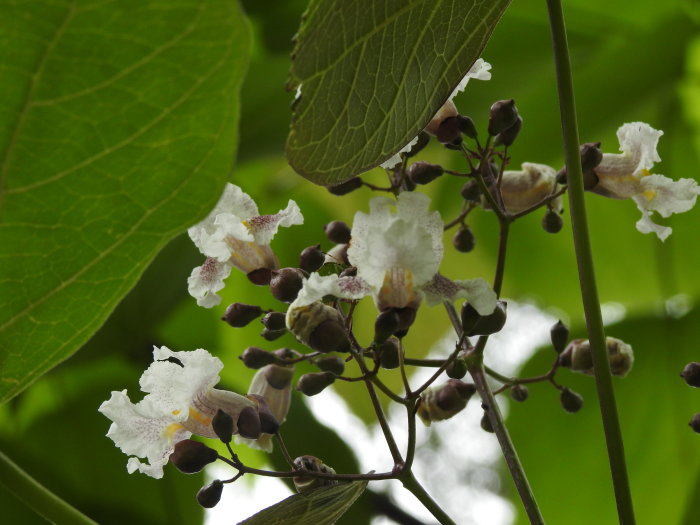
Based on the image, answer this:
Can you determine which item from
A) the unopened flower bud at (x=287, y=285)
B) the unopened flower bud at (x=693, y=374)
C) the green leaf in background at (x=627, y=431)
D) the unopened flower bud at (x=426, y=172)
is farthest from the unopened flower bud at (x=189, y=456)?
the green leaf in background at (x=627, y=431)

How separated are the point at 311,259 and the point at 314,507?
0.51 ft

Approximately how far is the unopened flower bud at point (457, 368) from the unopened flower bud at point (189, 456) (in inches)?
6.5

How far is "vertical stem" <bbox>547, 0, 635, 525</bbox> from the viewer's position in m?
0.47

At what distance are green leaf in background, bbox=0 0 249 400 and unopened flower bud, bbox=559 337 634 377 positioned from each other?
306mm

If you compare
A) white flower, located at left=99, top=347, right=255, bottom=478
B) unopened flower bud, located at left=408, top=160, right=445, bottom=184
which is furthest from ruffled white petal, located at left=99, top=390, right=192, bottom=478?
unopened flower bud, located at left=408, top=160, right=445, bottom=184

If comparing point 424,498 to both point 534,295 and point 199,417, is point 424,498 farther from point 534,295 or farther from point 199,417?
point 534,295

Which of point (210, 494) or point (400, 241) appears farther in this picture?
point (210, 494)

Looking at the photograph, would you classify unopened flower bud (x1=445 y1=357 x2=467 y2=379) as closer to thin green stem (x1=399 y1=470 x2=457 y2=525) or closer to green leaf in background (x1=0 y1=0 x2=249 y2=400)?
thin green stem (x1=399 y1=470 x2=457 y2=525)

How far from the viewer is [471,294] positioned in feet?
1.63

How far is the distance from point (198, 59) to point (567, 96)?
203mm

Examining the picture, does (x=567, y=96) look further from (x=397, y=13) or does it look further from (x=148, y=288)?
(x=148, y=288)

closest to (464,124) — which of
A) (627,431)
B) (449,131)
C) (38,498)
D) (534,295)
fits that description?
(449,131)

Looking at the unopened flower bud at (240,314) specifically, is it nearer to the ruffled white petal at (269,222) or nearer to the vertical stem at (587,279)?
the ruffled white petal at (269,222)

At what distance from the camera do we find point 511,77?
1193 mm
